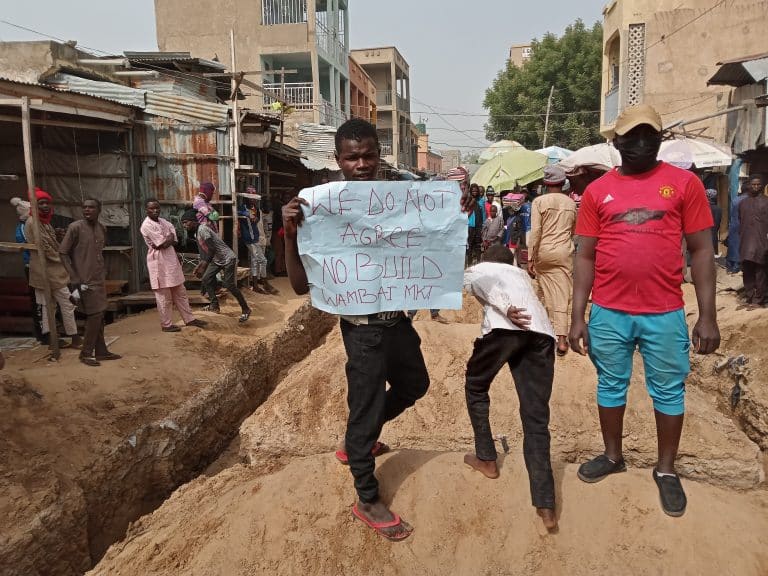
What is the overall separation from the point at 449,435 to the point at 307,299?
6.21 meters

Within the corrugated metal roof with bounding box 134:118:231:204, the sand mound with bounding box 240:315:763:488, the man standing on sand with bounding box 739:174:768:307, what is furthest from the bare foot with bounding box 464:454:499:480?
the corrugated metal roof with bounding box 134:118:231:204

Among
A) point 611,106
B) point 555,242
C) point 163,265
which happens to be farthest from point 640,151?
point 611,106

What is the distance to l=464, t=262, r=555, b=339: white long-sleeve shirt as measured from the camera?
2928mm

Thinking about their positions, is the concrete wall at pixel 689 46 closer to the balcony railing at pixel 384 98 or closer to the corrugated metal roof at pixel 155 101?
the corrugated metal roof at pixel 155 101

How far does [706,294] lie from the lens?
8.91 ft

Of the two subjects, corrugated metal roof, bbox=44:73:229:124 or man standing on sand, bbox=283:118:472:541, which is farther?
corrugated metal roof, bbox=44:73:229:124

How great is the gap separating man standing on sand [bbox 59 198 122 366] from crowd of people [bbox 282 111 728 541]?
4.47 meters

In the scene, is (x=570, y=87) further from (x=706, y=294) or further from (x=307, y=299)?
(x=706, y=294)

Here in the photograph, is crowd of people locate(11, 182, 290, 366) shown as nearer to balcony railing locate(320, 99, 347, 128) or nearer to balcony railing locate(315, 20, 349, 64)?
balcony railing locate(320, 99, 347, 128)

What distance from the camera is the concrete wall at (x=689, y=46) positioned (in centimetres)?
1523

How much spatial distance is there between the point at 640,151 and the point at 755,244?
679 centimetres

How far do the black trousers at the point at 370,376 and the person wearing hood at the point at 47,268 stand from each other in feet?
17.3

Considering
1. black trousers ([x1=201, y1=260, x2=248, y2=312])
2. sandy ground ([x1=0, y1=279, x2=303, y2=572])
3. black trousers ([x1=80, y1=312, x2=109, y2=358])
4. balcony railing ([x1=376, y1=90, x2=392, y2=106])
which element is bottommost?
sandy ground ([x1=0, y1=279, x2=303, y2=572])

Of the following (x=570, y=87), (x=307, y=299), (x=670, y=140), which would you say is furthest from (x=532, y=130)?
(x=307, y=299)
